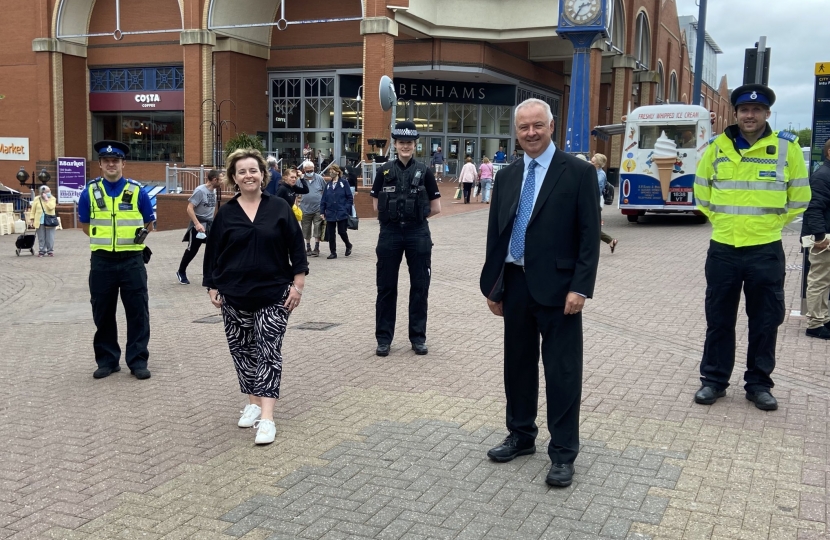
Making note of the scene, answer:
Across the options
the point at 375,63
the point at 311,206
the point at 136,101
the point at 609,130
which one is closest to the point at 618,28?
the point at 375,63

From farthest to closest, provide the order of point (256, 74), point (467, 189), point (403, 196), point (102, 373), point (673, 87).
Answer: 1. point (673, 87)
2. point (256, 74)
3. point (467, 189)
4. point (403, 196)
5. point (102, 373)

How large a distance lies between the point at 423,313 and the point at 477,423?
2241 mm

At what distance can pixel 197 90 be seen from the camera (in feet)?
103

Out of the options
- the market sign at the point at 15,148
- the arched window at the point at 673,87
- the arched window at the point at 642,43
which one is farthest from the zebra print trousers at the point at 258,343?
the arched window at the point at 673,87

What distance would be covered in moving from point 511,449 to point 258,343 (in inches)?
70.7

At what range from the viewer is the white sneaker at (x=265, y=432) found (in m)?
5.04

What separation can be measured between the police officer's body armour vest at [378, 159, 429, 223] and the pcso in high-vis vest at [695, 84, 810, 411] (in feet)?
8.48

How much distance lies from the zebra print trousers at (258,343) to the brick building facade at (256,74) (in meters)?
26.8

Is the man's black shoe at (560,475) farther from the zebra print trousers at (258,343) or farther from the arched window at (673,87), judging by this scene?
the arched window at (673,87)

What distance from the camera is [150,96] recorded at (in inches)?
1442

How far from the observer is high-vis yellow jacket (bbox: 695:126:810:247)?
5.54 metres

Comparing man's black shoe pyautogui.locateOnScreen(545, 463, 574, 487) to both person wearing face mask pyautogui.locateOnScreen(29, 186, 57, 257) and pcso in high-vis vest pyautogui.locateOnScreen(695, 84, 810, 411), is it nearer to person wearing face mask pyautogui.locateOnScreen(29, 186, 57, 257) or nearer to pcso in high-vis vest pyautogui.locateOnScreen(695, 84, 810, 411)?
pcso in high-vis vest pyautogui.locateOnScreen(695, 84, 810, 411)

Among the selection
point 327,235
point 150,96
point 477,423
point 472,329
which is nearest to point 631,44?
point 150,96

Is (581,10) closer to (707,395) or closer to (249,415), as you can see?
(707,395)
